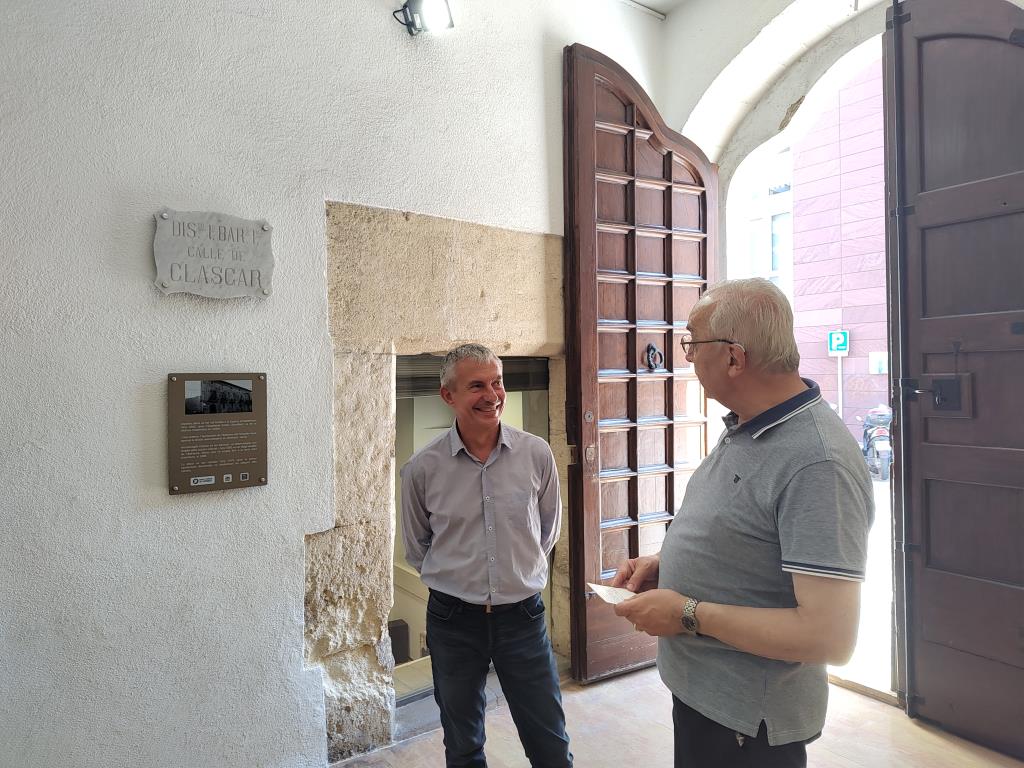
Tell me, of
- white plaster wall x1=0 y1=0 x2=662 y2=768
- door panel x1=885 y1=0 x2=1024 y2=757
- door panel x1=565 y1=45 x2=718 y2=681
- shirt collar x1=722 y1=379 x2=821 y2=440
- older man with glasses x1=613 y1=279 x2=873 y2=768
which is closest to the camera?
Result: older man with glasses x1=613 y1=279 x2=873 y2=768

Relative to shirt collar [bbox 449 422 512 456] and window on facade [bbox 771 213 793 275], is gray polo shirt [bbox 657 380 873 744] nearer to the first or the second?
shirt collar [bbox 449 422 512 456]

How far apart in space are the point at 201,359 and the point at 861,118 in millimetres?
12621

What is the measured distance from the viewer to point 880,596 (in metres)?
5.30

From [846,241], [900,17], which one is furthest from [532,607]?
[846,241]

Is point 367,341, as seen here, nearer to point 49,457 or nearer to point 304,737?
point 49,457

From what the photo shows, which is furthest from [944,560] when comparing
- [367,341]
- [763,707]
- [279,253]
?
[279,253]

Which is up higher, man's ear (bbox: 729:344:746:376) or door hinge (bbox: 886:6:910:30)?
door hinge (bbox: 886:6:910:30)

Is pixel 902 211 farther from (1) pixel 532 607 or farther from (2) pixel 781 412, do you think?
(1) pixel 532 607

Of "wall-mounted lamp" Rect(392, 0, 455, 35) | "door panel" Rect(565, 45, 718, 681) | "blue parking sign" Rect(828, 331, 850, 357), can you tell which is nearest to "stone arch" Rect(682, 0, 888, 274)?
"door panel" Rect(565, 45, 718, 681)

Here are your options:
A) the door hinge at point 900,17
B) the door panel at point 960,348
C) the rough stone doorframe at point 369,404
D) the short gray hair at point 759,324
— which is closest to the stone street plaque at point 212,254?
the rough stone doorframe at point 369,404

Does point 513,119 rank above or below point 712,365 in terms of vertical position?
above

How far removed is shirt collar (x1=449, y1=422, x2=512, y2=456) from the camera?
98.6 inches

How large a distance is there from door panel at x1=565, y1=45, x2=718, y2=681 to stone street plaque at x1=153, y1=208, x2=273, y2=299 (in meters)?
1.62

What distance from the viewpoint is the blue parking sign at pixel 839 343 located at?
12289 millimetres
